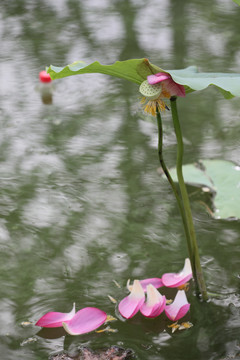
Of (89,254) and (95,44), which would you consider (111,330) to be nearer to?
(89,254)

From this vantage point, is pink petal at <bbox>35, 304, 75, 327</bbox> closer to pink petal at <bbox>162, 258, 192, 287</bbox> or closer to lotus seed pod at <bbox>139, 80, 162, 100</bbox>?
pink petal at <bbox>162, 258, 192, 287</bbox>

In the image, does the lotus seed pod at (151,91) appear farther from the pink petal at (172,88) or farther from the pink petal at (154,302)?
the pink petal at (154,302)

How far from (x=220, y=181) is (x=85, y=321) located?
69cm

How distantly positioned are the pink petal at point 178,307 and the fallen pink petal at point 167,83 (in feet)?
1.35

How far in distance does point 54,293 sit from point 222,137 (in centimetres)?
88

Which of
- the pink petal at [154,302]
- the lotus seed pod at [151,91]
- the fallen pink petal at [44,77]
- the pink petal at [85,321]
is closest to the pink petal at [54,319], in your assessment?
the pink petal at [85,321]

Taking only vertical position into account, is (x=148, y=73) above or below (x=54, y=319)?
above

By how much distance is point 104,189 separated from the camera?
5.40 feet

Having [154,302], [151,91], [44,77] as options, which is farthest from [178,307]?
[44,77]

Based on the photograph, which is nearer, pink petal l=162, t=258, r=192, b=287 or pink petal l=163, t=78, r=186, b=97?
pink petal l=163, t=78, r=186, b=97

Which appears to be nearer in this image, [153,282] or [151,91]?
[151,91]

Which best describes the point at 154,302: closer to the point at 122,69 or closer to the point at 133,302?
the point at 133,302

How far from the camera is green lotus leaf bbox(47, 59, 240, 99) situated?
0.97 m

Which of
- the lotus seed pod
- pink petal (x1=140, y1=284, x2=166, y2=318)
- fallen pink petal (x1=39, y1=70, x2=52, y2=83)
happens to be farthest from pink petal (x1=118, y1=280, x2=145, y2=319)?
fallen pink petal (x1=39, y1=70, x2=52, y2=83)
